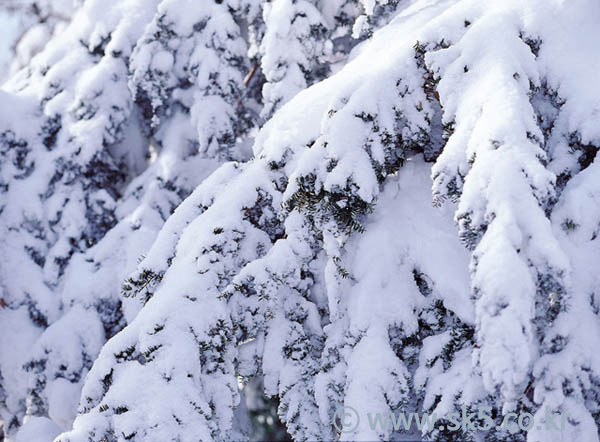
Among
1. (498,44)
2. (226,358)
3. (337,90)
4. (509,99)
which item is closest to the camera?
(509,99)

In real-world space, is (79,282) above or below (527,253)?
below

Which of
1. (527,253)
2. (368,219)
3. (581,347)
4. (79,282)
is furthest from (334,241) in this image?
(79,282)

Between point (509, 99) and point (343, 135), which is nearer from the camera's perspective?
point (509, 99)

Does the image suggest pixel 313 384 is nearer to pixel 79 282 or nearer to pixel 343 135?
pixel 343 135

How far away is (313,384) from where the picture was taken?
8.20 feet

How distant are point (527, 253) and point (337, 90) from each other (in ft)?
4.18

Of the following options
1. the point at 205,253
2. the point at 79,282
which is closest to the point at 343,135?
Result: the point at 205,253

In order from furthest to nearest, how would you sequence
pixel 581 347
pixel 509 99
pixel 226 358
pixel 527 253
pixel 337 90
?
1. pixel 337 90
2. pixel 226 358
3. pixel 509 99
4. pixel 581 347
5. pixel 527 253

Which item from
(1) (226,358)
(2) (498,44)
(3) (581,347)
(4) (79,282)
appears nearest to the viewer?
(3) (581,347)

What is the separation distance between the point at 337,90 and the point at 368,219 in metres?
0.64

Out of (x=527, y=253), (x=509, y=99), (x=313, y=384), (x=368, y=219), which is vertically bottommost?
(x=313, y=384)

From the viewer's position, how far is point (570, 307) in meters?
1.98

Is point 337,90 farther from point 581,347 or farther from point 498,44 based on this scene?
point 581,347

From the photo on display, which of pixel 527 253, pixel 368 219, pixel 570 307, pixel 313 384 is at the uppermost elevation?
pixel 527 253
